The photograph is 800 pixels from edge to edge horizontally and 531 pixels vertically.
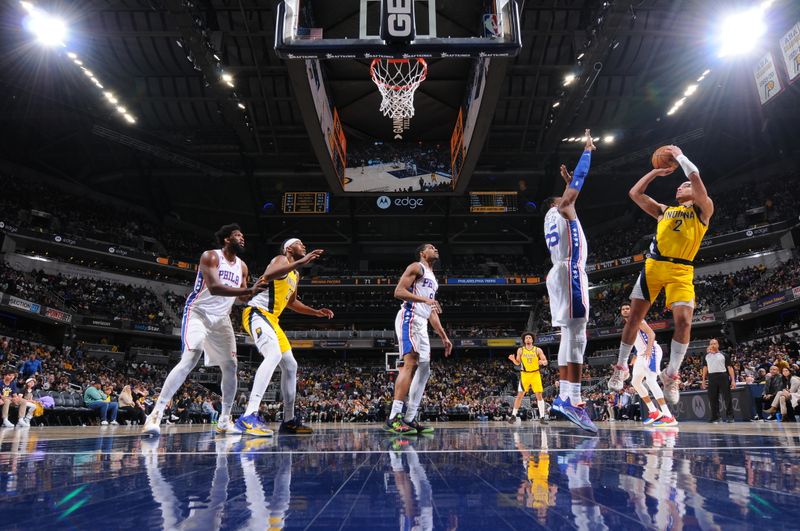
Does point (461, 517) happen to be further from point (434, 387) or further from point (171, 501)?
point (434, 387)

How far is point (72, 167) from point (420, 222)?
2183 centimetres

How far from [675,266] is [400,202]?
24717mm

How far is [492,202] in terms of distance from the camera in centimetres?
2998

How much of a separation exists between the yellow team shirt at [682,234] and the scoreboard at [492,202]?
2528cm

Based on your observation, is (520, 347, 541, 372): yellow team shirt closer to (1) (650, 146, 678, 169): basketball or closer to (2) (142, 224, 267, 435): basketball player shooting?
(1) (650, 146, 678, 169): basketball

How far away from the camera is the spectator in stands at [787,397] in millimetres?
9172

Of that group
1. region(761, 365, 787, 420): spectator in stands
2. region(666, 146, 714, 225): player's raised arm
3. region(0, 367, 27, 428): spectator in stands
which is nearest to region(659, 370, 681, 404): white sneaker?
region(666, 146, 714, 225): player's raised arm

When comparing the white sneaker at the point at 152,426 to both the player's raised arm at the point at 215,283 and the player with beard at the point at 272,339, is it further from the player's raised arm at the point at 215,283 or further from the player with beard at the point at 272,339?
the player's raised arm at the point at 215,283

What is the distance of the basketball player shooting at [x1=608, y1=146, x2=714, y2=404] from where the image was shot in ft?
15.0

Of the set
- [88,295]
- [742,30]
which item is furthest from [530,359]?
[88,295]

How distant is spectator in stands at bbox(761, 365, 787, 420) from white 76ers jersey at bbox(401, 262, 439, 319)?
8331mm

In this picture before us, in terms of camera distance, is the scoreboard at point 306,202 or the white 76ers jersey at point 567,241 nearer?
the white 76ers jersey at point 567,241

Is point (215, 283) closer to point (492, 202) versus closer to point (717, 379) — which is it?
point (717, 379)

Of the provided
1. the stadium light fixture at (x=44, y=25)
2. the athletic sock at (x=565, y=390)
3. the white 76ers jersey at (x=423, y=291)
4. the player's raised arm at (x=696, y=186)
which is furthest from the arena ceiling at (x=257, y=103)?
the athletic sock at (x=565, y=390)
